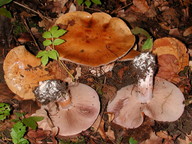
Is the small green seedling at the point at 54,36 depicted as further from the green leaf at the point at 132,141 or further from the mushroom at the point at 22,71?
the green leaf at the point at 132,141

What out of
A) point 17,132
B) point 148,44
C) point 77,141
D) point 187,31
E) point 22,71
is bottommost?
point 77,141

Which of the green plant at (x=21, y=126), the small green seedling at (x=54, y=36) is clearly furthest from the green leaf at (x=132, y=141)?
the small green seedling at (x=54, y=36)

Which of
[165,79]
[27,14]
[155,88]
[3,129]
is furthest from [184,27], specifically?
[3,129]

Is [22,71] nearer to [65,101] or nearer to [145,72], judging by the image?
[65,101]

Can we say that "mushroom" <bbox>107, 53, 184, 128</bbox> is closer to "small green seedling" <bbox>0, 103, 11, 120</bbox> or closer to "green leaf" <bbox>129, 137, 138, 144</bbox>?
"green leaf" <bbox>129, 137, 138, 144</bbox>

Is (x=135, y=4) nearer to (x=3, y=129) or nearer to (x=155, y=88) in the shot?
(x=155, y=88)

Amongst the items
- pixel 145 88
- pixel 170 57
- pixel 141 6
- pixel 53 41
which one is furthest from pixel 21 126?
pixel 141 6

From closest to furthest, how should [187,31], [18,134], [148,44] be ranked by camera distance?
1. [18,134]
2. [148,44]
3. [187,31]
